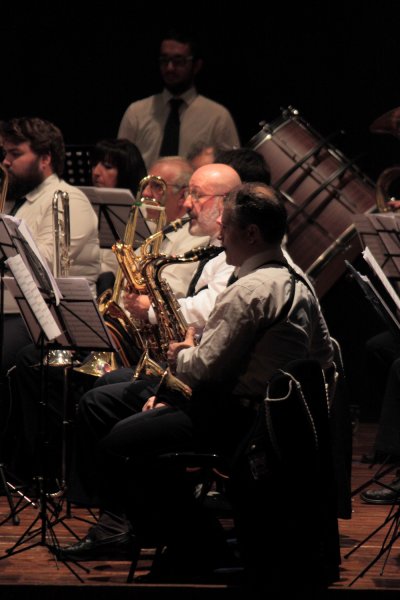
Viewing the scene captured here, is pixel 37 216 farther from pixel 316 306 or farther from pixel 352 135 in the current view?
pixel 352 135

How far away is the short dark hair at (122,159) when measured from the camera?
6594 mm

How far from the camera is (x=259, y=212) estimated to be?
3.88 meters

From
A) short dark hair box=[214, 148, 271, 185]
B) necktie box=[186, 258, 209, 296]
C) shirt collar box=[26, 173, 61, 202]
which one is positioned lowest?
shirt collar box=[26, 173, 61, 202]

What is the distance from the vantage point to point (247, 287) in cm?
374

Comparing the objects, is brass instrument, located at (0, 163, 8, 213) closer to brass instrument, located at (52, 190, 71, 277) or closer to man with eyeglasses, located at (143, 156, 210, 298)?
brass instrument, located at (52, 190, 71, 277)

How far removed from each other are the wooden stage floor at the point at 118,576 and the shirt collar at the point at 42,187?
5.27 ft

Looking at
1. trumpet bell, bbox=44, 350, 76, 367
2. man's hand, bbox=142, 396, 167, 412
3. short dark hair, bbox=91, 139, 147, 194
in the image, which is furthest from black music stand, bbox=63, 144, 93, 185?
man's hand, bbox=142, 396, 167, 412

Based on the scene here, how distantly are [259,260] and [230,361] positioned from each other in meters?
0.35

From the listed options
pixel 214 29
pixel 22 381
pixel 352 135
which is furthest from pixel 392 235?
pixel 214 29

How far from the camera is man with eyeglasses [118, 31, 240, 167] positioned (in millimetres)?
7133

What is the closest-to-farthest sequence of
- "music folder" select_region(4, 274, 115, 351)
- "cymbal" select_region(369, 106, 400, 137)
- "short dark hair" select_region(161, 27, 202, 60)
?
"music folder" select_region(4, 274, 115, 351) < "cymbal" select_region(369, 106, 400, 137) < "short dark hair" select_region(161, 27, 202, 60)

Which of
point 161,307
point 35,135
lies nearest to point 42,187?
point 35,135

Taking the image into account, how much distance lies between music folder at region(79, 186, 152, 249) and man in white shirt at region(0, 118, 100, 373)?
0.08m

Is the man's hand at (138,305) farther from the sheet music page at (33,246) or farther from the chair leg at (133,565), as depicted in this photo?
the chair leg at (133,565)
